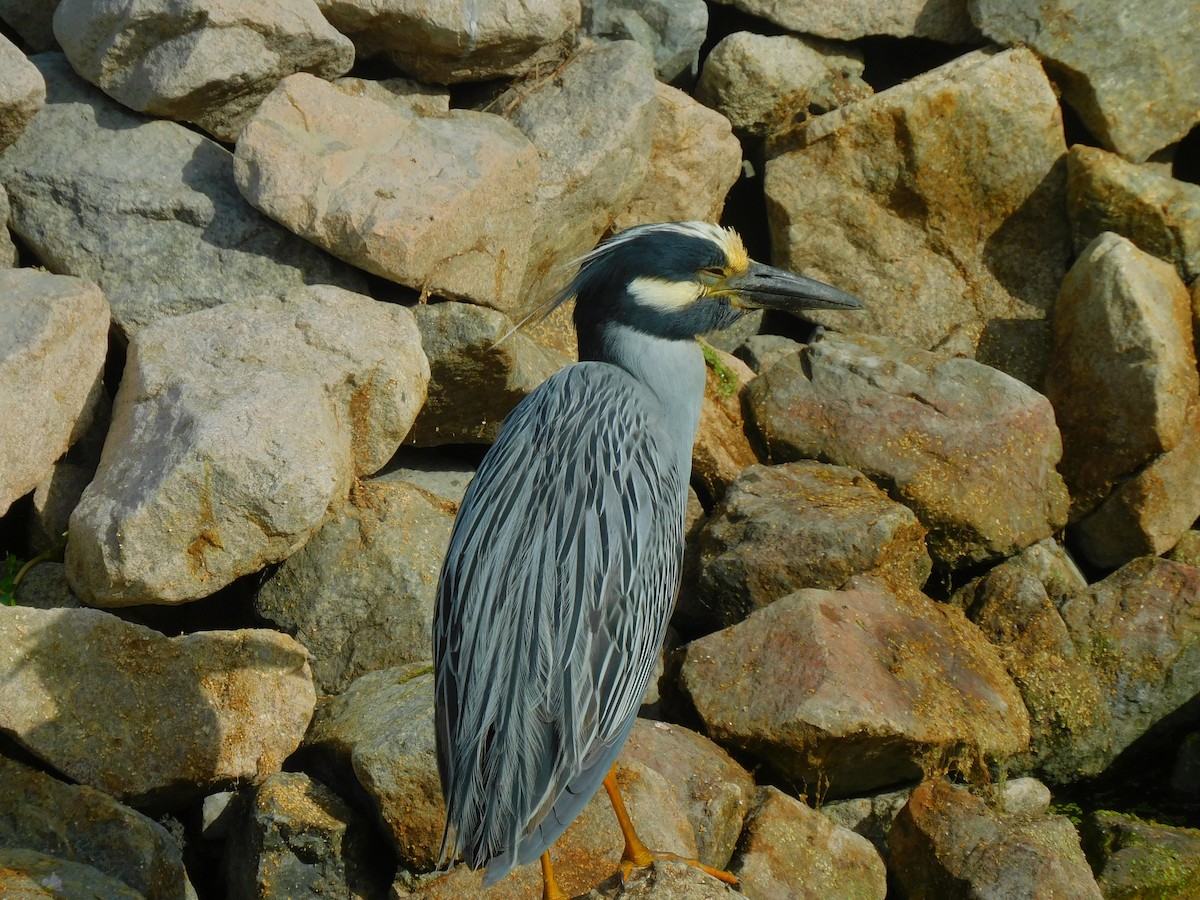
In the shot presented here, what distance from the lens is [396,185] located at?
5559mm

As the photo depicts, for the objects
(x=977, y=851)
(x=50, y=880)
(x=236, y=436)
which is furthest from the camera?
(x=236, y=436)

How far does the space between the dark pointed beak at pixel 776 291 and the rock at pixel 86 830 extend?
2541 millimetres

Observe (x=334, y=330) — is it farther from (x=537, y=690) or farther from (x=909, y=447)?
(x=909, y=447)

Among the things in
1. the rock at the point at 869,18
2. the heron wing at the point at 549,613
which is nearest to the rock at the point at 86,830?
the heron wing at the point at 549,613

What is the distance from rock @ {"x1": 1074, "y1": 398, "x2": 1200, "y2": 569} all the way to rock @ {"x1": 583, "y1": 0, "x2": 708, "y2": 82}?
3.18 meters

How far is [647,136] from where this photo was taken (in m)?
6.57

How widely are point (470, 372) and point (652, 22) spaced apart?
2.55m

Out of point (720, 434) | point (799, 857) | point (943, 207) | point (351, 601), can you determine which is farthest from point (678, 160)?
point (799, 857)

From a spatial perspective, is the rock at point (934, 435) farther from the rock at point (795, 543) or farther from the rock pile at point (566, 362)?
the rock at point (795, 543)

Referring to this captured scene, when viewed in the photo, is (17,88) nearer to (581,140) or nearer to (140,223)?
(140,223)

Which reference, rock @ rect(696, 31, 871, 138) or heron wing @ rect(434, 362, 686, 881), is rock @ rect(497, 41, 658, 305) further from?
heron wing @ rect(434, 362, 686, 881)

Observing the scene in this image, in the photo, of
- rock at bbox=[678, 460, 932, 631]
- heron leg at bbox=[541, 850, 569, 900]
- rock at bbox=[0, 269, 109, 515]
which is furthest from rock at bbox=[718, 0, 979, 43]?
heron leg at bbox=[541, 850, 569, 900]

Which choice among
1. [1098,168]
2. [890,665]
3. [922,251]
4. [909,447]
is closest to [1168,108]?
[1098,168]

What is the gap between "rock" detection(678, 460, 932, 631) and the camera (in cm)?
553
